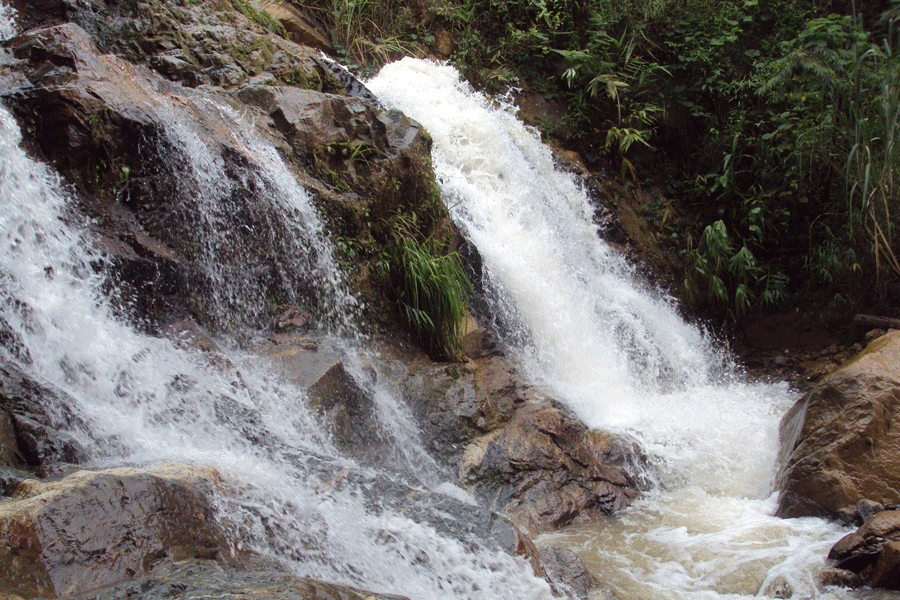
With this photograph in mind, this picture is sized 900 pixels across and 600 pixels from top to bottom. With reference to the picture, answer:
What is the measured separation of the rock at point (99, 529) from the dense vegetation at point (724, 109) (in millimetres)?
6296

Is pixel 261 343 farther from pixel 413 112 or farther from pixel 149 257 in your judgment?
pixel 413 112

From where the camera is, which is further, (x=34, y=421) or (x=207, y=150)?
(x=207, y=150)

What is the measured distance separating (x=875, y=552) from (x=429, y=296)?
336cm

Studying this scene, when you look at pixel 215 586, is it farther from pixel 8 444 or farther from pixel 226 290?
pixel 226 290

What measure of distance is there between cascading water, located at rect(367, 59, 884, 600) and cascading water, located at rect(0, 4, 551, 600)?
4.03 feet

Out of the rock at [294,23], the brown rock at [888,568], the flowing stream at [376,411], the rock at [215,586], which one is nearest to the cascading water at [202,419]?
the flowing stream at [376,411]

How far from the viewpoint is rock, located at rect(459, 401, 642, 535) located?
162 inches

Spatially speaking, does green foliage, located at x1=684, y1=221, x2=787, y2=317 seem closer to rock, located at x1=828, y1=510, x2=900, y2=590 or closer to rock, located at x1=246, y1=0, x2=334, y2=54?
rock, located at x1=828, y1=510, x2=900, y2=590

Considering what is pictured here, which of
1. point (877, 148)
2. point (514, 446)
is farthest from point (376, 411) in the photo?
point (877, 148)

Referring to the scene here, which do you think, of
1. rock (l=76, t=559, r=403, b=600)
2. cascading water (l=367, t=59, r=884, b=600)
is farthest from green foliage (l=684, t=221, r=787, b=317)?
rock (l=76, t=559, r=403, b=600)

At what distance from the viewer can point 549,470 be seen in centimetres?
435

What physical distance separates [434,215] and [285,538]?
374 cm

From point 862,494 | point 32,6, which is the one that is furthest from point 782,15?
point 32,6

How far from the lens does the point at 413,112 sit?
24.2ft
